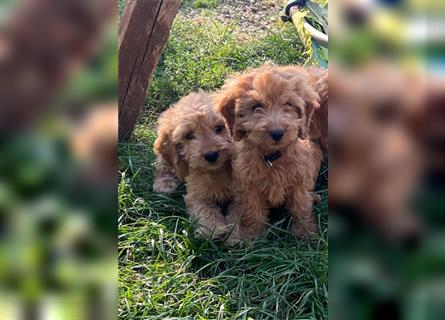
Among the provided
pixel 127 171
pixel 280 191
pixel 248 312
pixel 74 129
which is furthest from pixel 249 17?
pixel 74 129

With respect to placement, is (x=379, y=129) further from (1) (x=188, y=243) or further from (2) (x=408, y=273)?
(1) (x=188, y=243)

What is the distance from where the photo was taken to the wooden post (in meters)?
3.40

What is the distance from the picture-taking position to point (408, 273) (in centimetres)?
53

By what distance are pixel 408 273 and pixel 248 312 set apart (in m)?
1.93

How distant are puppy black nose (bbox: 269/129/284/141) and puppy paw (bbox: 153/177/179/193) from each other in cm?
112

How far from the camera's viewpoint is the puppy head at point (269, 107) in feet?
8.05

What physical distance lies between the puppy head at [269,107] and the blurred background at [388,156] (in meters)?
1.88

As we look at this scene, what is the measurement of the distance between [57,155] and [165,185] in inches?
111

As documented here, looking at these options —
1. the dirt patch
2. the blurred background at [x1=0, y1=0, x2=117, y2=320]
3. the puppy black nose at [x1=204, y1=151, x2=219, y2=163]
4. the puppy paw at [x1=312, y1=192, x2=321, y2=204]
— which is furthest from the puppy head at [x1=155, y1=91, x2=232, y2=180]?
the dirt patch

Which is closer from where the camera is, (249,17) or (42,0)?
(42,0)

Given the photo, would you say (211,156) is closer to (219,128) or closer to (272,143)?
(219,128)

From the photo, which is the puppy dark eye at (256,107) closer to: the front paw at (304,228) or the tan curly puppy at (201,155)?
the tan curly puppy at (201,155)

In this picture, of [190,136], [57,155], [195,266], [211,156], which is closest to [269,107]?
[211,156]

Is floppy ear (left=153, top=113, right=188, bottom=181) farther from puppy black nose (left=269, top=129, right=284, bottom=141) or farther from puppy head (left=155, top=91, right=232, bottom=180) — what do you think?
puppy black nose (left=269, top=129, right=284, bottom=141)
